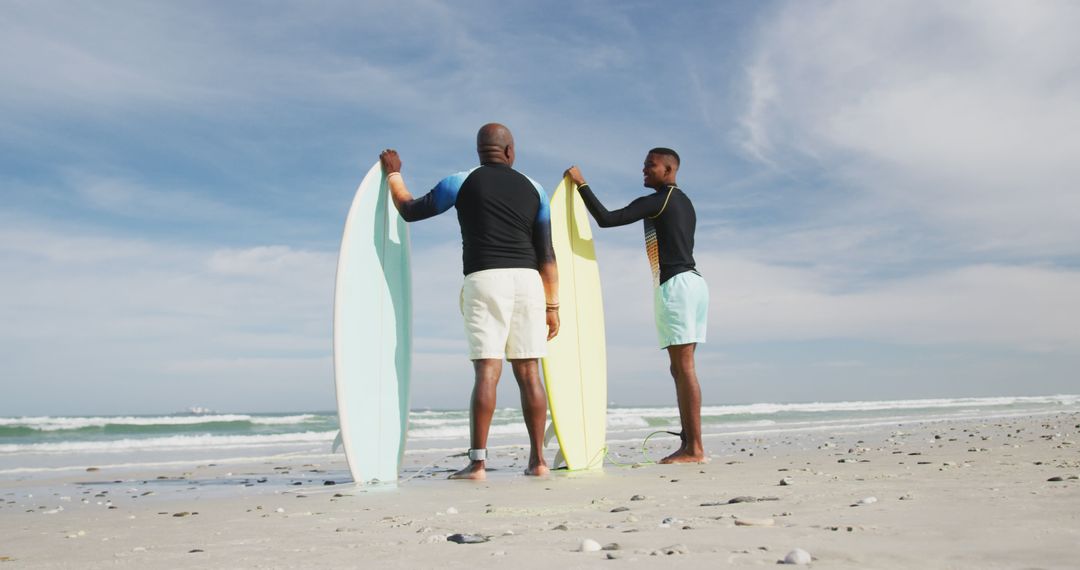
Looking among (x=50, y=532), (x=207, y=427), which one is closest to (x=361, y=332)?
(x=50, y=532)

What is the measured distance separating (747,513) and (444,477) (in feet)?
8.17

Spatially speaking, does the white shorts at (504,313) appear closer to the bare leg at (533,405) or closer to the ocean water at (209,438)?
the bare leg at (533,405)

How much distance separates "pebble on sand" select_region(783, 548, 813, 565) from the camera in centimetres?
180

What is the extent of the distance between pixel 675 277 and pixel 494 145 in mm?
1425

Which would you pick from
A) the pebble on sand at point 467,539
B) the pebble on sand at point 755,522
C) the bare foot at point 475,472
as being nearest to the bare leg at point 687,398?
the bare foot at point 475,472

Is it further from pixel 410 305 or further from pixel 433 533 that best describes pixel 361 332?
pixel 433 533

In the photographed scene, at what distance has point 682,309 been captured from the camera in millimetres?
4980

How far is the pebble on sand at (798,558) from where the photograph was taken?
70.9 inches

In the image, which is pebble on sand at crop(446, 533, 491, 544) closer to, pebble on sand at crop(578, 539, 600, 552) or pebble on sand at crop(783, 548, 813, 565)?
pebble on sand at crop(578, 539, 600, 552)

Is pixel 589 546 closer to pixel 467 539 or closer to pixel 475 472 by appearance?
pixel 467 539

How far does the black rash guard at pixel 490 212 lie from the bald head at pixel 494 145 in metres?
0.06

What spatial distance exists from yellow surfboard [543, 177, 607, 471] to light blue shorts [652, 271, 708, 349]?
529 millimetres

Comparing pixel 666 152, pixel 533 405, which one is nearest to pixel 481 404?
pixel 533 405

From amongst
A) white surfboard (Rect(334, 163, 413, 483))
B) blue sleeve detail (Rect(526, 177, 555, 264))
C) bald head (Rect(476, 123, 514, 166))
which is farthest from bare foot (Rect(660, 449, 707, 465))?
bald head (Rect(476, 123, 514, 166))
